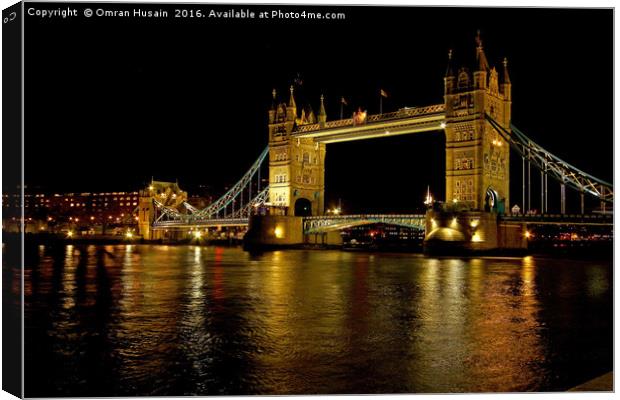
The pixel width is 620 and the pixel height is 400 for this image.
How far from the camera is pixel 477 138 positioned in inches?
1638

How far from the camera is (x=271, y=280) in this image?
23.6 metres

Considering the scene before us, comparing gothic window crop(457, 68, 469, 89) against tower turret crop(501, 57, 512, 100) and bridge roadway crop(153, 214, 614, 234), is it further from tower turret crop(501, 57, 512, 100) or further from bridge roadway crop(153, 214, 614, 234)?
bridge roadway crop(153, 214, 614, 234)

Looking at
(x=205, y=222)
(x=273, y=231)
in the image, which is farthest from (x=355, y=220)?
(x=205, y=222)

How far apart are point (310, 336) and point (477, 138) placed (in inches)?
1242

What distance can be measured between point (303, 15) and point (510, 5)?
2.18 m

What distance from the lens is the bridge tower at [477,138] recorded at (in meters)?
41.4

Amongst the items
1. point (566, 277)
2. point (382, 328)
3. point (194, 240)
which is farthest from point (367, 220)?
point (382, 328)

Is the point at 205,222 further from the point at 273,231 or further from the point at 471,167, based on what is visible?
the point at 471,167

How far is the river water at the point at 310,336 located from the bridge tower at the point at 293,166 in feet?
108

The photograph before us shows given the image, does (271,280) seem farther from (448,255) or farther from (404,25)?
(448,255)

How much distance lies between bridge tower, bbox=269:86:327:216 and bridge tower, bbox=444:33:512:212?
14940 mm

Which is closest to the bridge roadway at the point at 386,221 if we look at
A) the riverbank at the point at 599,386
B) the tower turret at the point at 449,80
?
the tower turret at the point at 449,80

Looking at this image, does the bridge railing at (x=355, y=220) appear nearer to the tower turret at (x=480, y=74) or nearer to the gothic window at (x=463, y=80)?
the gothic window at (x=463, y=80)

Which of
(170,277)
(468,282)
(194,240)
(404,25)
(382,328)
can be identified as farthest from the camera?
(194,240)
